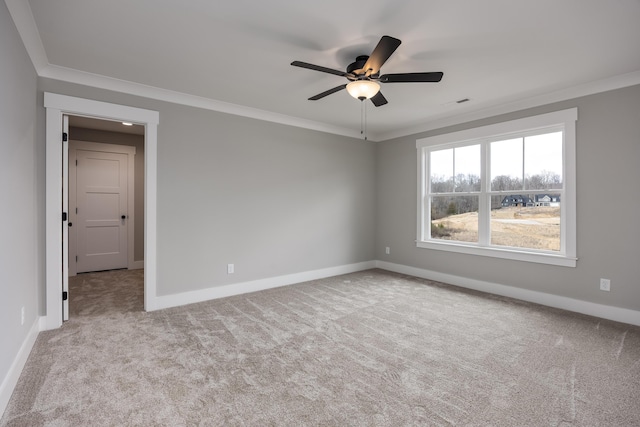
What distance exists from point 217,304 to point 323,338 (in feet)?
5.23

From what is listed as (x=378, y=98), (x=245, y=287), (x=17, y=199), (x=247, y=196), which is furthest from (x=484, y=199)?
(x=17, y=199)

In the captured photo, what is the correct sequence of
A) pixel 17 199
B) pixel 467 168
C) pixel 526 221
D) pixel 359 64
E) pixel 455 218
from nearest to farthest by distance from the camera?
pixel 17 199, pixel 359 64, pixel 526 221, pixel 467 168, pixel 455 218

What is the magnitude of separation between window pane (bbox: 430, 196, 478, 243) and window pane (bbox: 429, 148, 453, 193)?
16 centimetres

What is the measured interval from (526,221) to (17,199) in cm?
531

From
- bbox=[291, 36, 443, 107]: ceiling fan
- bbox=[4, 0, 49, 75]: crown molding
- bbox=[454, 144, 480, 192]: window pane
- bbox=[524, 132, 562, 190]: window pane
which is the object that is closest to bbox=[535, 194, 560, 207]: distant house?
bbox=[524, 132, 562, 190]: window pane

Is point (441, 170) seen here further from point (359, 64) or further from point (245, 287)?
point (245, 287)

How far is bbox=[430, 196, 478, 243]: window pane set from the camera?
4672 millimetres

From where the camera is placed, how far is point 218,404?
1.91 m

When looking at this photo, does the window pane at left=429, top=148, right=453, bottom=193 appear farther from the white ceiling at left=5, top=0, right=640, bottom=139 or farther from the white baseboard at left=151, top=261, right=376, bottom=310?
Answer: the white baseboard at left=151, top=261, right=376, bottom=310

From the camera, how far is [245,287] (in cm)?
429

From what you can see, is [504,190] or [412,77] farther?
[504,190]

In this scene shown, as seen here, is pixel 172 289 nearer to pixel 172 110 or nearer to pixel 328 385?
pixel 172 110

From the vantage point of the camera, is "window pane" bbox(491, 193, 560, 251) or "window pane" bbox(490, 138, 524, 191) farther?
"window pane" bbox(490, 138, 524, 191)

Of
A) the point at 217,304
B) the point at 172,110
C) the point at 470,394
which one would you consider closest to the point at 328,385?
the point at 470,394
